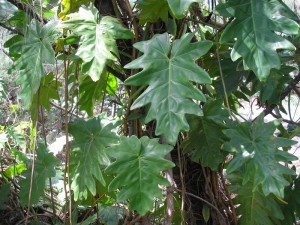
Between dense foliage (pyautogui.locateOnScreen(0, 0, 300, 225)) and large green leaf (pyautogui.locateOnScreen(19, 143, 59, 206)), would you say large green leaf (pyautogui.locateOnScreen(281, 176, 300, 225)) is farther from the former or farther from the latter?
large green leaf (pyautogui.locateOnScreen(19, 143, 59, 206))

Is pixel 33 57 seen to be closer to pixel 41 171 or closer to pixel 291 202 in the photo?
pixel 41 171

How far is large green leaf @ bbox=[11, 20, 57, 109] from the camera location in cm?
109

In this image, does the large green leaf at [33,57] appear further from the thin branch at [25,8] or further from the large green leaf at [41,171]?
the large green leaf at [41,171]

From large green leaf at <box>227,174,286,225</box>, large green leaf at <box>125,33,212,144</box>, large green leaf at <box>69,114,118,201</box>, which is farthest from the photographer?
large green leaf at <box>227,174,286,225</box>

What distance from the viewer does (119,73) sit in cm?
131

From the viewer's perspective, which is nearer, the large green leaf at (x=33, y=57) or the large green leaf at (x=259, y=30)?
the large green leaf at (x=259, y=30)

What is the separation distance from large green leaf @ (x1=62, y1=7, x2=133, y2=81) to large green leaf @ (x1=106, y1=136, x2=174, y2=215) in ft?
0.59

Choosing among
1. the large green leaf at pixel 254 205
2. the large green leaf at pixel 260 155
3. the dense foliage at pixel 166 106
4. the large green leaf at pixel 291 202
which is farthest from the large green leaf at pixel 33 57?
the large green leaf at pixel 291 202

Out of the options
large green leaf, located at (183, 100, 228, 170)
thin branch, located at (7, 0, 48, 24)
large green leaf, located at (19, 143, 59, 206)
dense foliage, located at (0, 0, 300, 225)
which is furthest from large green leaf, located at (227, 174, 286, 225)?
thin branch, located at (7, 0, 48, 24)

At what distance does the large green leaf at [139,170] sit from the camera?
39.4 inches

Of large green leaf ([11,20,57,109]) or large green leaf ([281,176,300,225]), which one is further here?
large green leaf ([281,176,300,225])

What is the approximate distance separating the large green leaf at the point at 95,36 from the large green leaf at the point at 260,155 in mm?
323

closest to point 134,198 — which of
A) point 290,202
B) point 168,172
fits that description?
point 168,172

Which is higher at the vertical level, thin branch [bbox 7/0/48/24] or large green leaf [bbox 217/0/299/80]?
thin branch [bbox 7/0/48/24]
